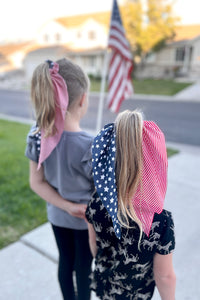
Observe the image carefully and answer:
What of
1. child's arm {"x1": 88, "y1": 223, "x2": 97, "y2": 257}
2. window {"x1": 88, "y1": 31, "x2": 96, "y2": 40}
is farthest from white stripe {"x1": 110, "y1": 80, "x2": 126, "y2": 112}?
window {"x1": 88, "y1": 31, "x2": 96, "y2": 40}

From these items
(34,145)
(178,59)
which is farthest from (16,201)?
(178,59)

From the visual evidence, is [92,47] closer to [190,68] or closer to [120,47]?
[190,68]

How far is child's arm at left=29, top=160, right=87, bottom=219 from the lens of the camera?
1.36 m

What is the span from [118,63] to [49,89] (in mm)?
2620

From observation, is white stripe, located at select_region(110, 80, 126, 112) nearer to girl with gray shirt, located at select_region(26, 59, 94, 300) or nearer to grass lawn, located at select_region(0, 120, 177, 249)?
grass lawn, located at select_region(0, 120, 177, 249)

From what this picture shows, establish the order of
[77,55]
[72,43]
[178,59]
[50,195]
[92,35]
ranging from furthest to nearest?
1. [72,43]
2. [77,55]
3. [92,35]
4. [178,59]
5. [50,195]

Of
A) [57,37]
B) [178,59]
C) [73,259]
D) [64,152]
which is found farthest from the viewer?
[57,37]

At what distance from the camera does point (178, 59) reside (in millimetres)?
25828

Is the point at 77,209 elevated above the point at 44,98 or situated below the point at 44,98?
below

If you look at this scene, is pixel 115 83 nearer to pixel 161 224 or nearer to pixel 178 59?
pixel 161 224

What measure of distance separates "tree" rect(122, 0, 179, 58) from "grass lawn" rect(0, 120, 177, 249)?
18207mm

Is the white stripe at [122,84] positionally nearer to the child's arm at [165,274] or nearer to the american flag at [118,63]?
the american flag at [118,63]

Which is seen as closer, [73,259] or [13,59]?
[73,259]

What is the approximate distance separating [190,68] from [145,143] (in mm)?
26744
